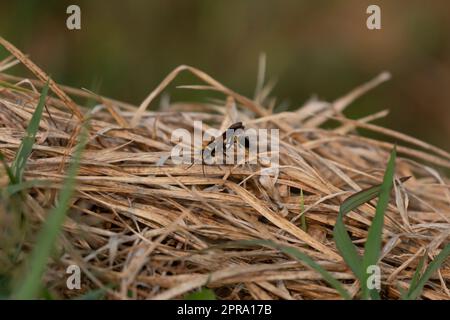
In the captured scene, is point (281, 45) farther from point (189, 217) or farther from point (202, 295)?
point (202, 295)

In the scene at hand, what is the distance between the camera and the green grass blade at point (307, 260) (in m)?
Result: 1.44

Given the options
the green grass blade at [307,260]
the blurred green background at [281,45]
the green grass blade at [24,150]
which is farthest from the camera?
the blurred green background at [281,45]

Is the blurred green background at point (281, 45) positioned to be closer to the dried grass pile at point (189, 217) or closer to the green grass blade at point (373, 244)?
the dried grass pile at point (189, 217)

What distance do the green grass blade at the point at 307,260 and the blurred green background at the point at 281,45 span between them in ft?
10.1

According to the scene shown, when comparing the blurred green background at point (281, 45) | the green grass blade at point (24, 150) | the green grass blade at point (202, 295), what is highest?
the blurred green background at point (281, 45)

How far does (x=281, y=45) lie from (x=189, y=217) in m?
3.30

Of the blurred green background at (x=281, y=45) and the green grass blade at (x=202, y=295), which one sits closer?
the green grass blade at (x=202, y=295)

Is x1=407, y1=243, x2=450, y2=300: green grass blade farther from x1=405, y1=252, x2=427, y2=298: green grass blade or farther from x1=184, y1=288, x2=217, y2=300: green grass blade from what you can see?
x1=184, y1=288, x2=217, y2=300: green grass blade

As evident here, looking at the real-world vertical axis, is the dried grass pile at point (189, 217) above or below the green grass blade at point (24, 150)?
below

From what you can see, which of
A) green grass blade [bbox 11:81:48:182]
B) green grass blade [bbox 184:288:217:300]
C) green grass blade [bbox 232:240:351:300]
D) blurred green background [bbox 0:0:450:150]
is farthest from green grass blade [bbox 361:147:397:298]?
blurred green background [bbox 0:0:450:150]

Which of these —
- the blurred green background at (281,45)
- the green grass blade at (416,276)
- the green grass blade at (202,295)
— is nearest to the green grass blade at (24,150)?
the green grass blade at (202,295)

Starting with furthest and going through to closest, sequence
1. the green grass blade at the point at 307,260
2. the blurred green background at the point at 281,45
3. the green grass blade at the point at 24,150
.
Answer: the blurred green background at the point at 281,45 → the green grass blade at the point at 24,150 → the green grass blade at the point at 307,260
